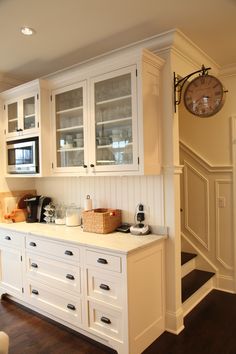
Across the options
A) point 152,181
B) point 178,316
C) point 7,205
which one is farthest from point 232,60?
point 7,205

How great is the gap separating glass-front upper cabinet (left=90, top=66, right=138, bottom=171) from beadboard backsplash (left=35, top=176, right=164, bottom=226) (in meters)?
0.30

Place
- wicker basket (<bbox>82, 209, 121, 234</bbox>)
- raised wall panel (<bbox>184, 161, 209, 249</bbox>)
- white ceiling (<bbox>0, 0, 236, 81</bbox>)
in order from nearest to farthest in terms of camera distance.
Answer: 1. white ceiling (<bbox>0, 0, 236, 81</bbox>)
2. wicker basket (<bbox>82, 209, 121, 234</bbox>)
3. raised wall panel (<bbox>184, 161, 209, 249</bbox>)

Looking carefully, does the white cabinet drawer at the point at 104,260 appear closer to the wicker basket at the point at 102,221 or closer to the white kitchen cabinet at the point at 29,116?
the wicker basket at the point at 102,221

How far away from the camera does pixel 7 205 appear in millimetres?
3441

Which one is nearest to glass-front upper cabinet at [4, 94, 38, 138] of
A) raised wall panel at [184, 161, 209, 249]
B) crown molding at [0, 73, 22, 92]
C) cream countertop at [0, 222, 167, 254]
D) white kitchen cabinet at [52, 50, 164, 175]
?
crown molding at [0, 73, 22, 92]

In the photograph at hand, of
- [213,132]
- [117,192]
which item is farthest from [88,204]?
[213,132]

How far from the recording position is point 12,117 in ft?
11.2

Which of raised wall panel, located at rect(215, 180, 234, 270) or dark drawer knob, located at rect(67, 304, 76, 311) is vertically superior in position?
raised wall panel, located at rect(215, 180, 234, 270)

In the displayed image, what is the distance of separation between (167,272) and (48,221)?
59.4 inches

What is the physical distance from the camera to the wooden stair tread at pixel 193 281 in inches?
112

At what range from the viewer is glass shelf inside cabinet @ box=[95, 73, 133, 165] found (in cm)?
243

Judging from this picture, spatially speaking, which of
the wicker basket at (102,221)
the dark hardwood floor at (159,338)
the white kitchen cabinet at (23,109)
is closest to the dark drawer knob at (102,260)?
the wicker basket at (102,221)

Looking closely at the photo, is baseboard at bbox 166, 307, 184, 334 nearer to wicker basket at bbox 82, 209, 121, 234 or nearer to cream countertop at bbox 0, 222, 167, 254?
cream countertop at bbox 0, 222, 167, 254

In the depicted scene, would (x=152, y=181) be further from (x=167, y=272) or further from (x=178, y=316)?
(x=178, y=316)
